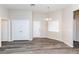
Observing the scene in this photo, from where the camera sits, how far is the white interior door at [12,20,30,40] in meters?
4.69

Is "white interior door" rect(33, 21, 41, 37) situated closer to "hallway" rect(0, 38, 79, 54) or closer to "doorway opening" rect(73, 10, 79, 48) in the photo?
"hallway" rect(0, 38, 79, 54)

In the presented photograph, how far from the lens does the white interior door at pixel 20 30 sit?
4688mm

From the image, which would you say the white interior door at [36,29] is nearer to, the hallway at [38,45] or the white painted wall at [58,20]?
the hallway at [38,45]

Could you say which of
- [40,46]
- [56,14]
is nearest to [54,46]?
[40,46]

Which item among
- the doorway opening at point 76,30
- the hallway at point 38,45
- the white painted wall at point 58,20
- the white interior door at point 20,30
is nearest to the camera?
the hallway at point 38,45

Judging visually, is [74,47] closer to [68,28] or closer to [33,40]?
[68,28]

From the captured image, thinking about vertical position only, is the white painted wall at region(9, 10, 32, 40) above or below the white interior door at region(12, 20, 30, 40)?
above

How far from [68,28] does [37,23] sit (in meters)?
1.28

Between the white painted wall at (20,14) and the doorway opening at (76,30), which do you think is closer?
the doorway opening at (76,30)

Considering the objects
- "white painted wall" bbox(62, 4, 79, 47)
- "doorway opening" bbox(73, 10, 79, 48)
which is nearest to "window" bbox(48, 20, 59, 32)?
"white painted wall" bbox(62, 4, 79, 47)

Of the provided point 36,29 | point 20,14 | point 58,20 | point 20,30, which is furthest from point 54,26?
point 20,14

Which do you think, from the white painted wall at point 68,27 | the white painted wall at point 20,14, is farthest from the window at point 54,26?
the white painted wall at point 20,14

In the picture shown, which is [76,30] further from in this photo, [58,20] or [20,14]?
[20,14]

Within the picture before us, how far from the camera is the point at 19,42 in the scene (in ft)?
14.9
